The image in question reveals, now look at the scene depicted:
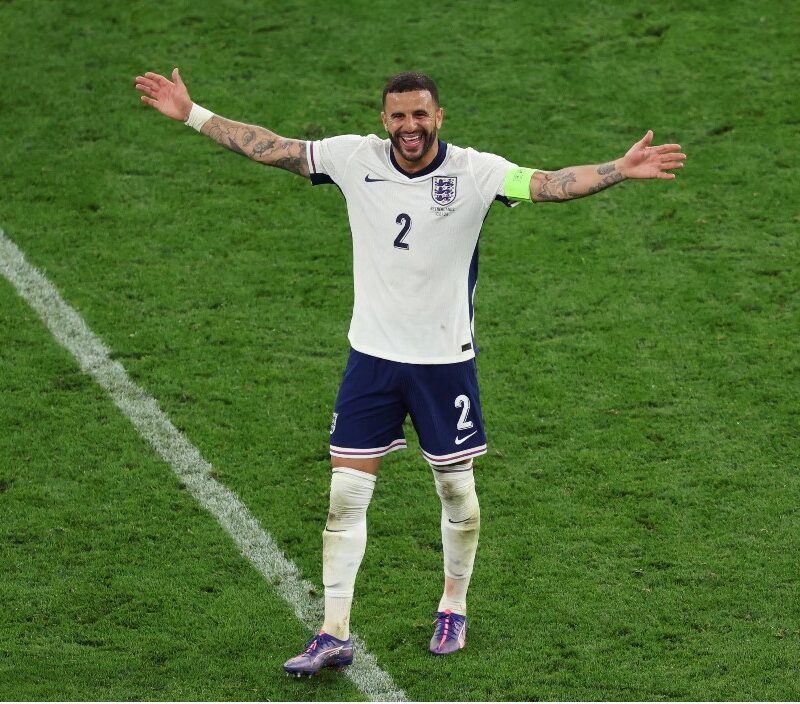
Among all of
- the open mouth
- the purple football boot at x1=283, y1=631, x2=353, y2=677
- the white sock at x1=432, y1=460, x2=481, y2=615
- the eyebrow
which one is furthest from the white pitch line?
the eyebrow

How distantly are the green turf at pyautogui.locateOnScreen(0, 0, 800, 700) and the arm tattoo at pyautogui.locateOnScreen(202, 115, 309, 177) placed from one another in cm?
184

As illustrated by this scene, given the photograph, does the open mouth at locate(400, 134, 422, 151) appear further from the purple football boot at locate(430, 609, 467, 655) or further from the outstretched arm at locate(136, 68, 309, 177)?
the purple football boot at locate(430, 609, 467, 655)

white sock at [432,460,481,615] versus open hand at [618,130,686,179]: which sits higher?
open hand at [618,130,686,179]

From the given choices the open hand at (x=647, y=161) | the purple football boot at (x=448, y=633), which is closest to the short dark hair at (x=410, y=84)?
the open hand at (x=647, y=161)

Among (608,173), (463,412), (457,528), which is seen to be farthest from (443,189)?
(457,528)

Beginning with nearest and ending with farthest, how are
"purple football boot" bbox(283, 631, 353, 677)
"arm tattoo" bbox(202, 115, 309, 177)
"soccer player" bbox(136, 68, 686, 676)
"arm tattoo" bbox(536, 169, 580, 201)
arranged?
"arm tattoo" bbox(536, 169, 580, 201) < "soccer player" bbox(136, 68, 686, 676) < "purple football boot" bbox(283, 631, 353, 677) < "arm tattoo" bbox(202, 115, 309, 177)

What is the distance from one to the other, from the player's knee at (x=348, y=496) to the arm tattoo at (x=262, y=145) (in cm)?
122

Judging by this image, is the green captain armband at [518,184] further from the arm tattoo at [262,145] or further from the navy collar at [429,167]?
the arm tattoo at [262,145]

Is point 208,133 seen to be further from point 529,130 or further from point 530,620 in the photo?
point 529,130

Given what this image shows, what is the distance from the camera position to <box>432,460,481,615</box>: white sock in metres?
5.92

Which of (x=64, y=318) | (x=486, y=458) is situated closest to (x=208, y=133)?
(x=486, y=458)

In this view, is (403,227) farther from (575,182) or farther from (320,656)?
(320,656)

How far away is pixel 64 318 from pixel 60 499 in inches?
74.2

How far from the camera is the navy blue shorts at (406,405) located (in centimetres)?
580
